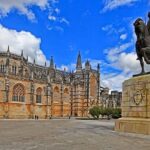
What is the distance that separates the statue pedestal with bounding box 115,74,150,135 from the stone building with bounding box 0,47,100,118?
179 ft

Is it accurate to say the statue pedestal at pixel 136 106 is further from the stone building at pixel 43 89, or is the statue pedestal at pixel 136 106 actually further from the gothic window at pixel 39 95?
the gothic window at pixel 39 95

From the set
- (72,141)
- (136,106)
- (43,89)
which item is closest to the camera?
(72,141)

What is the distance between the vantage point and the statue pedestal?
1571cm

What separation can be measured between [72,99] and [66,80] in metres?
7.49

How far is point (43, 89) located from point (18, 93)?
946 cm

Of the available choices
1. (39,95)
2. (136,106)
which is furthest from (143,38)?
(39,95)

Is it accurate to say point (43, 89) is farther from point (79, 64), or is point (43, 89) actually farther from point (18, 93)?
point (79, 64)

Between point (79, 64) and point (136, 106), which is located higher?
point (79, 64)

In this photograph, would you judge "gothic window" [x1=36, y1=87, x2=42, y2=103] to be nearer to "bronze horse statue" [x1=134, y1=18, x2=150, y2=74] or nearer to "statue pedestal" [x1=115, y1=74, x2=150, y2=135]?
"statue pedestal" [x1=115, y1=74, x2=150, y2=135]

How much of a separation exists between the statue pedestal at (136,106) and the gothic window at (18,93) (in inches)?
2283

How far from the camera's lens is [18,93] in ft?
244

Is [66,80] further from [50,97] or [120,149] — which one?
[120,149]

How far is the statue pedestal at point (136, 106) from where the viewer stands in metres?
15.7

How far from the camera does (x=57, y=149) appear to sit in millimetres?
9242
